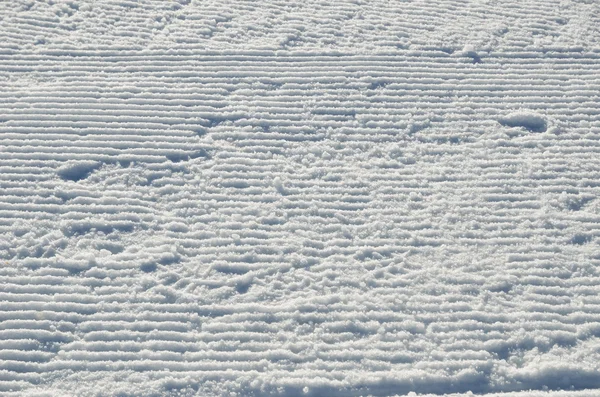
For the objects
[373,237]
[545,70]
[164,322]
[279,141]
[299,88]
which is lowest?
[164,322]

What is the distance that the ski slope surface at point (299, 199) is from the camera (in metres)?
1.79

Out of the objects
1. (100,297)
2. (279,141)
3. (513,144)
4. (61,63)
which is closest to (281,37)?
(279,141)

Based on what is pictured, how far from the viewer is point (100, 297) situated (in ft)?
6.28

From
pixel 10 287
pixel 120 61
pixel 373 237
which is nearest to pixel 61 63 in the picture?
pixel 120 61

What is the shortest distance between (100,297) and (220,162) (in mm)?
675

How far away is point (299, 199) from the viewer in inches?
86.3

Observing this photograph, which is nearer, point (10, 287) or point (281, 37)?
point (10, 287)

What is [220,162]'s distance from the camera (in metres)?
2.31

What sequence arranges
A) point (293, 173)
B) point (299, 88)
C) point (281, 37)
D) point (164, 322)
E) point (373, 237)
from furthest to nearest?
point (281, 37) < point (299, 88) < point (293, 173) < point (373, 237) < point (164, 322)

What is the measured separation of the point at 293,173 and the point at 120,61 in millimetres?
1011

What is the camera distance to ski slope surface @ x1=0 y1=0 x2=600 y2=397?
1.79 metres

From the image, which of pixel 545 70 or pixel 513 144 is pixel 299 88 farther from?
pixel 545 70

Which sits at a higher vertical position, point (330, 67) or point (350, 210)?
point (330, 67)

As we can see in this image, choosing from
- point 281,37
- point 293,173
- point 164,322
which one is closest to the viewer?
point 164,322
